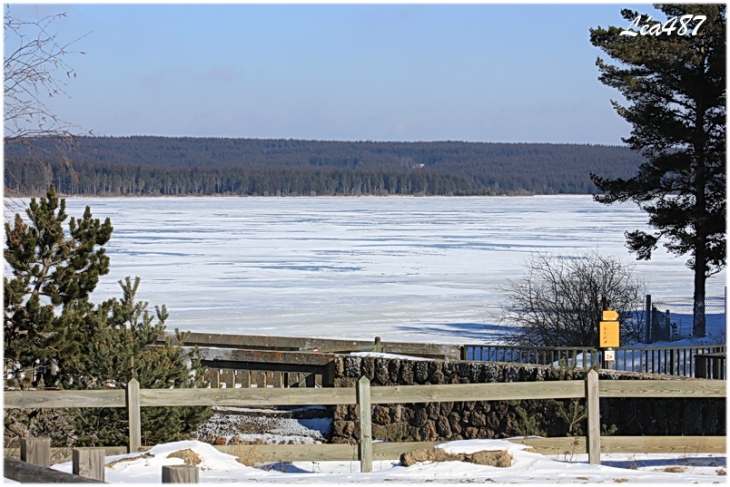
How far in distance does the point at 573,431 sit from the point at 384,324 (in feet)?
38.0

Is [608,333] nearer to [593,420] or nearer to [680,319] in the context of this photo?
[593,420]

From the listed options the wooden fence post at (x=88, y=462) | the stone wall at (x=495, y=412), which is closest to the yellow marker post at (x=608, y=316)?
the stone wall at (x=495, y=412)

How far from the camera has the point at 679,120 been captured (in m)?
22.6

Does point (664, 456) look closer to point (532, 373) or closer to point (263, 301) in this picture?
point (532, 373)

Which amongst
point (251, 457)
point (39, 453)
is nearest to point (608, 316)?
point (251, 457)

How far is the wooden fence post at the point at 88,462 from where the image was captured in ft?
17.5

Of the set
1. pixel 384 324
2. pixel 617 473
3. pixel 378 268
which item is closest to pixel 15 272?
pixel 617 473

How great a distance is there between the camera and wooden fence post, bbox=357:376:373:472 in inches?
333

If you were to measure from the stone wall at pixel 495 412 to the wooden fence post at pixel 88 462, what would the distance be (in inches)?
266

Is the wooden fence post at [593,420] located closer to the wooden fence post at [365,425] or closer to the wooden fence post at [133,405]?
the wooden fence post at [365,425]

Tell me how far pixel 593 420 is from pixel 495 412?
462cm

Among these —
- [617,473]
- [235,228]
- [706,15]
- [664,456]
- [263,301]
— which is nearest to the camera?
[617,473]

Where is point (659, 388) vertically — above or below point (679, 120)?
below

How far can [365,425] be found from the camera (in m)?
8.59
